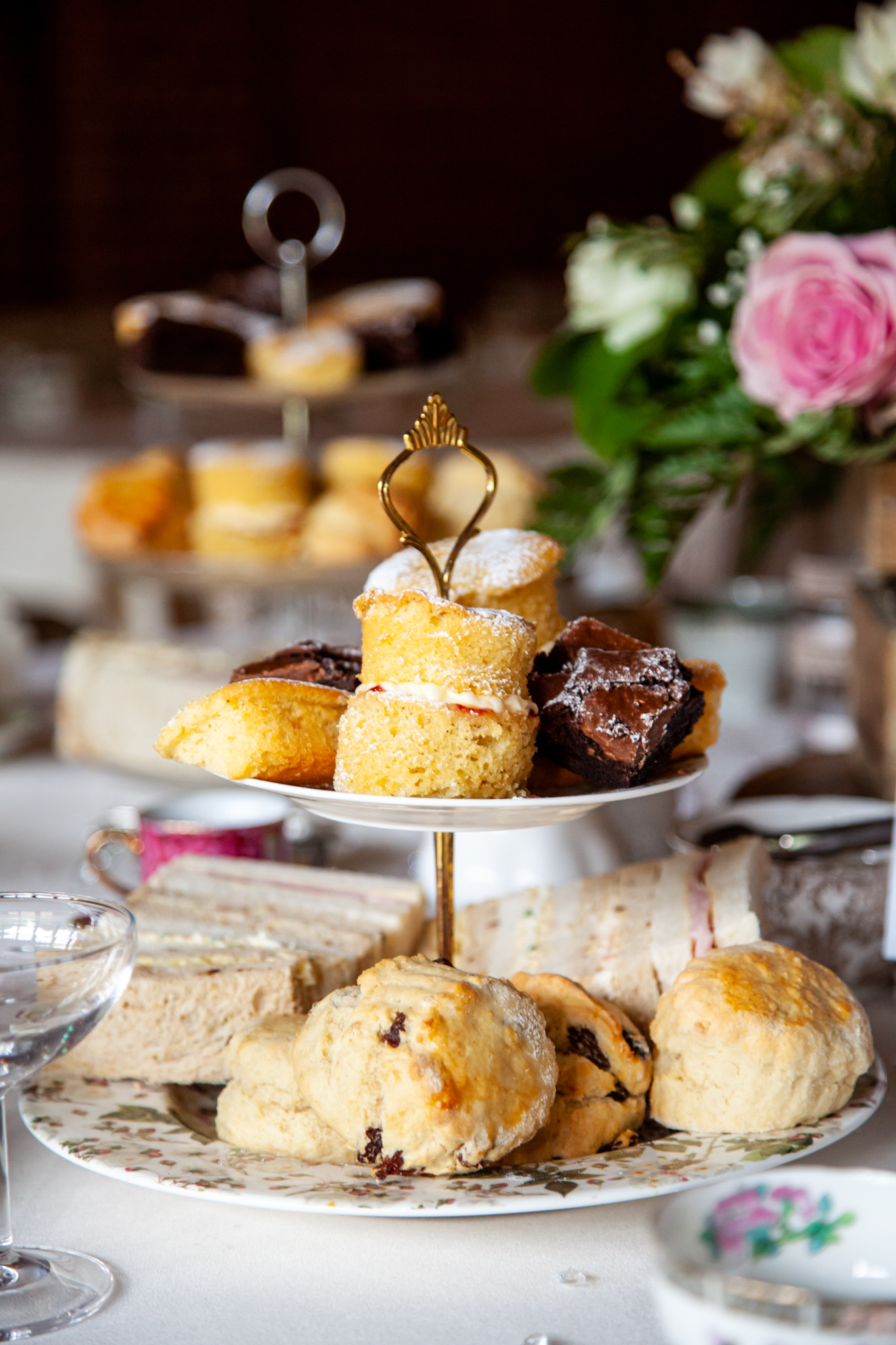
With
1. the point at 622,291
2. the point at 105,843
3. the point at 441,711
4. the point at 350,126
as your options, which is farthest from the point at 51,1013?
the point at 350,126

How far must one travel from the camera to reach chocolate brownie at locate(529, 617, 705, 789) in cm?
74

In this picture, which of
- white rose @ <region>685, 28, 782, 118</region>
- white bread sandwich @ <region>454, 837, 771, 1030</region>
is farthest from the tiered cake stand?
white rose @ <region>685, 28, 782, 118</region>

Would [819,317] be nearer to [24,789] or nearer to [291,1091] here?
[291,1091]

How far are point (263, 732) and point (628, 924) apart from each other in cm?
28

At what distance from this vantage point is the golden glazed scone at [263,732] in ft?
2.48

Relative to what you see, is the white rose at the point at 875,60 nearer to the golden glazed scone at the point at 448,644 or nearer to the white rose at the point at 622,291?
the white rose at the point at 622,291

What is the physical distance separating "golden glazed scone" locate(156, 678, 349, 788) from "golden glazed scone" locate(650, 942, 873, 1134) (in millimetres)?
231

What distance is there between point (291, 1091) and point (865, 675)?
94 centimetres

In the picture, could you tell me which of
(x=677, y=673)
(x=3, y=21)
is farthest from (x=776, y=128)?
(x=3, y=21)

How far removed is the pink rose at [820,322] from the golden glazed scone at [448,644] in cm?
55

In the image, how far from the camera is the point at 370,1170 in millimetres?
743

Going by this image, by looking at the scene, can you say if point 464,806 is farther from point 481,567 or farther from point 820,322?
point 820,322

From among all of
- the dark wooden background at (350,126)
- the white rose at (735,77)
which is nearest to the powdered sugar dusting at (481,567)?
the white rose at (735,77)

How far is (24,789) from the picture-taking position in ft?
5.23
